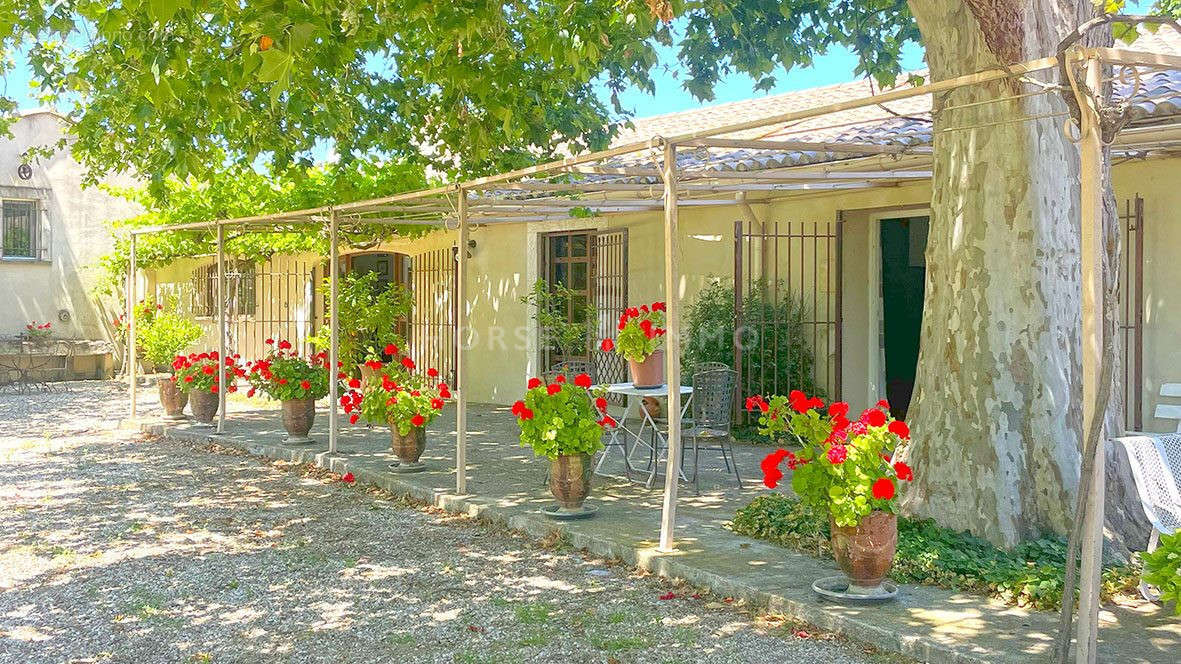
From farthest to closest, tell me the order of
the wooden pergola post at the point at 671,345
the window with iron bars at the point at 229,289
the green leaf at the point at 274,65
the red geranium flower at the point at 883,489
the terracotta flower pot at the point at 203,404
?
1. the window with iron bars at the point at 229,289
2. the terracotta flower pot at the point at 203,404
3. the wooden pergola post at the point at 671,345
4. the red geranium flower at the point at 883,489
5. the green leaf at the point at 274,65

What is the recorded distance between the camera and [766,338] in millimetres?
10961

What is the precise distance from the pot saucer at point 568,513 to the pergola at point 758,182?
71 cm

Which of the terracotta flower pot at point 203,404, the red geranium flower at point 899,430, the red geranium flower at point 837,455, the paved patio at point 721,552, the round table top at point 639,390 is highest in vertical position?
the round table top at point 639,390

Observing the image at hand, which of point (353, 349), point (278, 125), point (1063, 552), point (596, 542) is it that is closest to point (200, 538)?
point (596, 542)

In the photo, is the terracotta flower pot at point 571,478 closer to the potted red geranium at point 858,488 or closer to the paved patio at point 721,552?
the paved patio at point 721,552

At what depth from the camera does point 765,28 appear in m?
9.56

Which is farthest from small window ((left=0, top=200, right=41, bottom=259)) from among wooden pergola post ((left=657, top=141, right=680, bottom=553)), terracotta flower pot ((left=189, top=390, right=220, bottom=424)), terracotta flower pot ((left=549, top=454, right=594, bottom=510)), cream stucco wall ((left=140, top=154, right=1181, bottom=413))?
wooden pergola post ((left=657, top=141, right=680, bottom=553))

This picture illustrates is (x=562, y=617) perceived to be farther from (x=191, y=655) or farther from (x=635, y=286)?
(x=635, y=286)

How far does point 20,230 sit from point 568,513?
17.5m

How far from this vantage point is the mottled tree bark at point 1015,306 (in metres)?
5.37

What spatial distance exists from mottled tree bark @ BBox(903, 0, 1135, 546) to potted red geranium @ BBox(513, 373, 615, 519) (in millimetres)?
2194

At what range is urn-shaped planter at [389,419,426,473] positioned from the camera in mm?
8758

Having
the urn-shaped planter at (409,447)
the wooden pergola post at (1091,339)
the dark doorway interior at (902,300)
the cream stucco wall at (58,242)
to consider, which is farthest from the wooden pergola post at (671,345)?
the cream stucco wall at (58,242)

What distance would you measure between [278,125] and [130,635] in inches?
230
